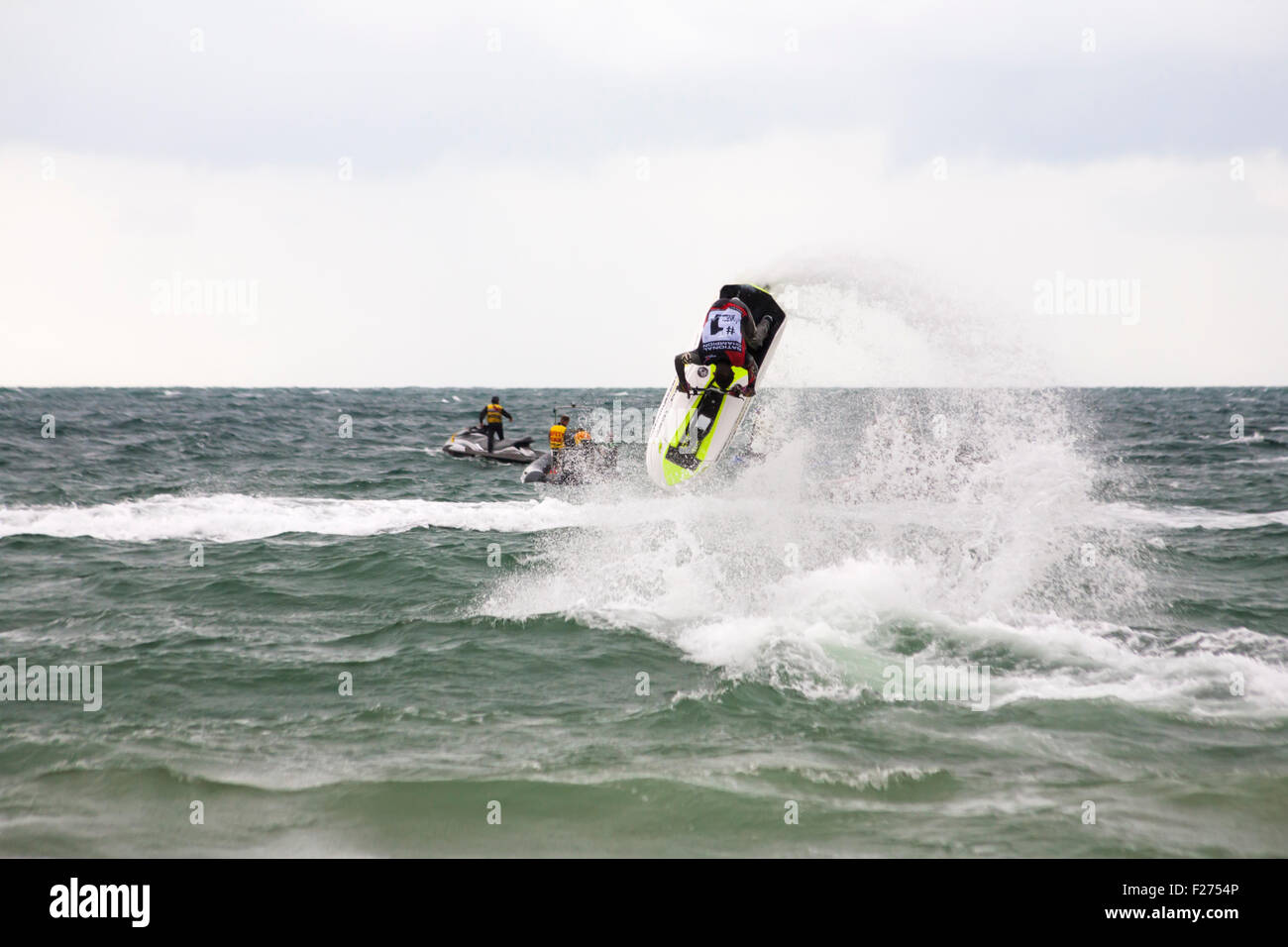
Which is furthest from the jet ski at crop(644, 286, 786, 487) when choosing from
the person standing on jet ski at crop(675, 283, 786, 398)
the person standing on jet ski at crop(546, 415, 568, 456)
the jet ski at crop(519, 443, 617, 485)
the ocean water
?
the person standing on jet ski at crop(546, 415, 568, 456)

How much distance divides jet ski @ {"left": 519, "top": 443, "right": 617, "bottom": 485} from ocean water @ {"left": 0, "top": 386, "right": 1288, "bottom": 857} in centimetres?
491

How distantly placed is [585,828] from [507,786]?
0.86m

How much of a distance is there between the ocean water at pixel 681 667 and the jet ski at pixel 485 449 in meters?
9.34

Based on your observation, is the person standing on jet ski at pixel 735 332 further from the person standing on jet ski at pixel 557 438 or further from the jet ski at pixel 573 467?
the person standing on jet ski at pixel 557 438

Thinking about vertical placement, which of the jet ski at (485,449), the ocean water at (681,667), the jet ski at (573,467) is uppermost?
the jet ski at (485,449)

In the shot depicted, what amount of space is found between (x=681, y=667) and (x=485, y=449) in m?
22.8

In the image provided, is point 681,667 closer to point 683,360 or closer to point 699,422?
point 699,422

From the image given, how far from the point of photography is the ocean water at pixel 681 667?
693cm

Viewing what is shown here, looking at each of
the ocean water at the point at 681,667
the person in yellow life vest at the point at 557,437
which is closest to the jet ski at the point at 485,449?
the person in yellow life vest at the point at 557,437

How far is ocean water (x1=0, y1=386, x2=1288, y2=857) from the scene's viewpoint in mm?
6934

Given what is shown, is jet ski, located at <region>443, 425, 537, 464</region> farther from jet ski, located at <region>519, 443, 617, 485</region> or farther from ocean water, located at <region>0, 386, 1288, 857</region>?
ocean water, located at <region>0, 386, 1288, 857</region>
